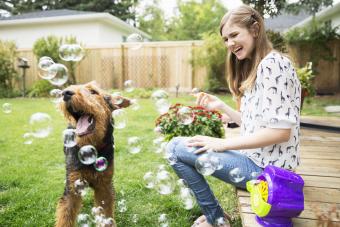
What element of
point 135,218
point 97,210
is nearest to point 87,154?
point 97,210

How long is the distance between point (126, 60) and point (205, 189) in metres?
12.4

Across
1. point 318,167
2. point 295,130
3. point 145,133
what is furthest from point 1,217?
point 145,133

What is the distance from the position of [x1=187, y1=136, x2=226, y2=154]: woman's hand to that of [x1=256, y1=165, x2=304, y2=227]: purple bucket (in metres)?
0.41

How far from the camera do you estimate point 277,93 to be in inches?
71.6

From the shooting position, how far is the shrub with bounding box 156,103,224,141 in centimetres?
415

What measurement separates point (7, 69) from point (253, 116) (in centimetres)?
1328

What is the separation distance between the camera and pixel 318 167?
2.80 m

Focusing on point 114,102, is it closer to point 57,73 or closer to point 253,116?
point 57,73

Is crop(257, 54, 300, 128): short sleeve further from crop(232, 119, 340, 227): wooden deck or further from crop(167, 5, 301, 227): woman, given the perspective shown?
crop(232, 119, 340, 227): wooden deck

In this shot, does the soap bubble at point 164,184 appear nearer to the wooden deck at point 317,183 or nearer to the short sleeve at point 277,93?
the wooden deck at point 317,183

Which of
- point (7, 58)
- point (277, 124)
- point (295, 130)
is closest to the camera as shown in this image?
point (277, 124)

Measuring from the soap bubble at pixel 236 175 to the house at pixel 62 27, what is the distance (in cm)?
1616

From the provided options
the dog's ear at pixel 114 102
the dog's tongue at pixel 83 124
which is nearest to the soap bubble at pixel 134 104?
the dog's ear at pixel 114 102

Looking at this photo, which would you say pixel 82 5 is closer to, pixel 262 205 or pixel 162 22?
pixel 162 22
